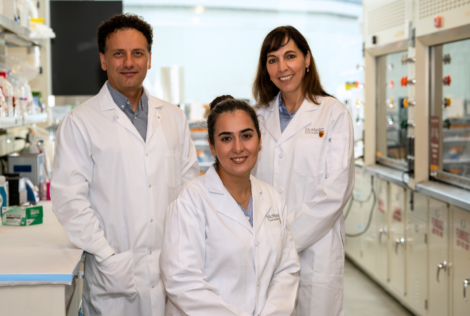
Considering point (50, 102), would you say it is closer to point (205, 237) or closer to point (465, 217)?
point (205, 237)

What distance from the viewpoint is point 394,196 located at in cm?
361

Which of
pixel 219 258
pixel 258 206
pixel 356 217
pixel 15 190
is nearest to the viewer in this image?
pixel 219 258

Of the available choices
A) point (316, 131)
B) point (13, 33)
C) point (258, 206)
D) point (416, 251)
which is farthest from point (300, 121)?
point (13, 33)

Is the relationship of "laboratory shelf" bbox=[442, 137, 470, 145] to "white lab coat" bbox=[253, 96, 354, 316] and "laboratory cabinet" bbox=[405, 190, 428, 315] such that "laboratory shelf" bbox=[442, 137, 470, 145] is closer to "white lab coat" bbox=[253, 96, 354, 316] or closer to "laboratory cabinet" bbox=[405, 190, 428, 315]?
"laboratory cabinet" bbox=[405, 190, 428, 315]

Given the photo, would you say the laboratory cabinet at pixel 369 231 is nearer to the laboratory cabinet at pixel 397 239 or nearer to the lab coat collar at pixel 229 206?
the laboratory cabinet at pixel 397 239

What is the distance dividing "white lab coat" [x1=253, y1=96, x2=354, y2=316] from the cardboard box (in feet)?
3.80

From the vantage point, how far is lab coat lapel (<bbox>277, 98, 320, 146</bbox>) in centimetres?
206

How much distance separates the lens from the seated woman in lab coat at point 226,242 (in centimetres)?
147

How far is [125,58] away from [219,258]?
2.99 ft

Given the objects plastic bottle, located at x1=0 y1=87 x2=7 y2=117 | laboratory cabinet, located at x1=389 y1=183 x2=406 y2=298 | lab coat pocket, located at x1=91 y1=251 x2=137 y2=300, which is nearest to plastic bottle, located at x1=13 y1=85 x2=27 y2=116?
plastic bottle, located at x1=0 y1=87 x2=7 y2=117

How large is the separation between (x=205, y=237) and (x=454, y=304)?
1986 millimetres

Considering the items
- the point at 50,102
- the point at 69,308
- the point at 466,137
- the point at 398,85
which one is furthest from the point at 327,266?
the point at 50,102

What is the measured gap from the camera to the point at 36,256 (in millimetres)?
1737

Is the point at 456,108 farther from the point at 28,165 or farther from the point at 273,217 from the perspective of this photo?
the point at 28,165
